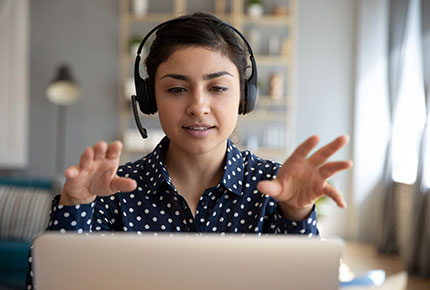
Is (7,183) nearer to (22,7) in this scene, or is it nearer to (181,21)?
(22,7)

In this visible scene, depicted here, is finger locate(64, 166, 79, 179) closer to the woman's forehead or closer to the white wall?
the woman's forehead

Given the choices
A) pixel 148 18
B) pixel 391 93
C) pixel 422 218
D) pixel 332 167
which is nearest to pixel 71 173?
pixel 332 167

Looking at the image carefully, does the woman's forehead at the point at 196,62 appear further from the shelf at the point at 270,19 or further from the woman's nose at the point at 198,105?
the shelf at the point at 270,19

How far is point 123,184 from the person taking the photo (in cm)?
100

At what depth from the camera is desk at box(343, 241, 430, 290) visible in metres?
4.52

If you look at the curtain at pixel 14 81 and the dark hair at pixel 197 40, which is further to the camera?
the curtain at pixel 14 81

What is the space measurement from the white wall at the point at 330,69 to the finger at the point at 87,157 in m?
5.36

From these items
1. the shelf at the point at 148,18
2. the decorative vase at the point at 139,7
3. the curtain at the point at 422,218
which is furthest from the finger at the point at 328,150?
the decorative vase at the point at 139,7

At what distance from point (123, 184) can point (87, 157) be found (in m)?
0.07

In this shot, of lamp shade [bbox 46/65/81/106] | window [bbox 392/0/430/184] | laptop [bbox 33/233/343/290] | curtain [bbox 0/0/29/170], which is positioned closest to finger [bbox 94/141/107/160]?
laptop [bbox 33/233/343/290]

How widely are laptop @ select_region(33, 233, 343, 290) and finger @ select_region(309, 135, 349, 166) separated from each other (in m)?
0.26

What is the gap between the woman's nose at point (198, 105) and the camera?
4.07 feet

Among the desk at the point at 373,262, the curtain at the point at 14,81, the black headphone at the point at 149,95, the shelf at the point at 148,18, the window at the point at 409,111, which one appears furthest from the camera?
the curtain at the point at 14,81

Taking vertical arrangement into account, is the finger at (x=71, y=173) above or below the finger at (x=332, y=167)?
below
